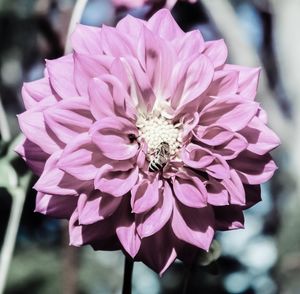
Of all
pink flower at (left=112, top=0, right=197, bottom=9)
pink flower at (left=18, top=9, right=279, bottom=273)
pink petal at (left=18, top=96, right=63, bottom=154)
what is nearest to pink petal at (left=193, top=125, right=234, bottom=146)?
pink flower at (left=18, top=9, right=279, bottom=273)

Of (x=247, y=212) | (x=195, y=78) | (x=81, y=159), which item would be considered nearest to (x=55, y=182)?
(x=81, y=159)

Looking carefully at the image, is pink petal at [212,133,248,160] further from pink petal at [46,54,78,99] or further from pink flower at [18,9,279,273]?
pink petal at [46,54,78,99]

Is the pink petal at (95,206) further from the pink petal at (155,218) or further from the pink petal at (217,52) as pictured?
the pink petal at (217,52)

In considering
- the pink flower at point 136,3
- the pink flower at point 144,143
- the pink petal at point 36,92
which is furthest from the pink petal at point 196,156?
the pink flower at point 136,3

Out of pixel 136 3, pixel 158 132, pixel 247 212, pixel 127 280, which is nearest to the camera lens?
pixel 127 280

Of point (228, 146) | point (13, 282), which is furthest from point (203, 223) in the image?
point (13, 282)

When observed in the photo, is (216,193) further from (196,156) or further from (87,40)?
(87,40)
